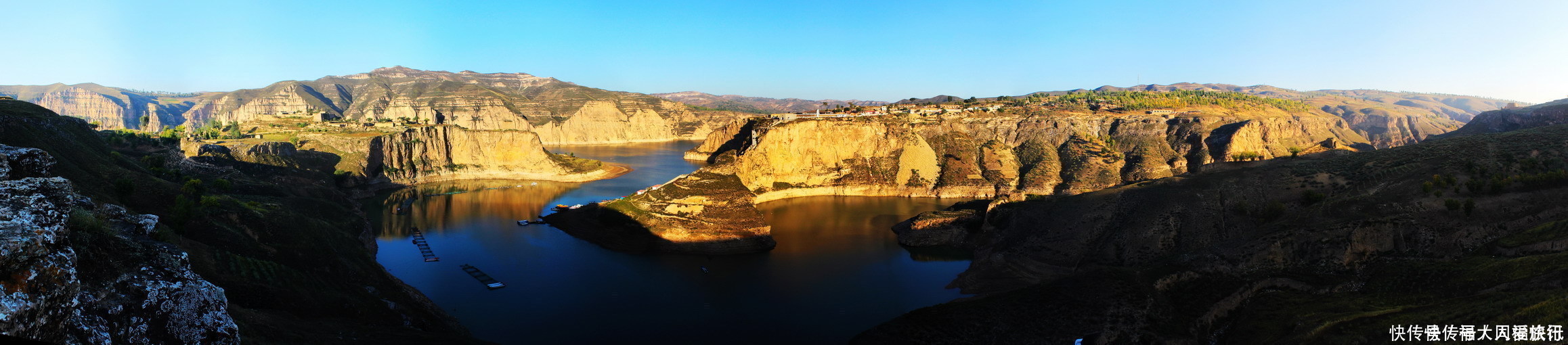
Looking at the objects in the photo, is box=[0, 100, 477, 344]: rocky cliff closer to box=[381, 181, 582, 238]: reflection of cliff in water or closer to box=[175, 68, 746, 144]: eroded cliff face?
box=[381, 181, 582, 238]: reflection of cliff in water

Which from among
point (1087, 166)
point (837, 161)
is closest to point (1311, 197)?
point (1087, 166)

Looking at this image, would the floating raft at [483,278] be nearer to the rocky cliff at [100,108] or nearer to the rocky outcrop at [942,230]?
the rocky outcrop at [942,230]

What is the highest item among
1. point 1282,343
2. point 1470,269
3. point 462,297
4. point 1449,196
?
point 1449,196

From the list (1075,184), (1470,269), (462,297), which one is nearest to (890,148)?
(1075,184)

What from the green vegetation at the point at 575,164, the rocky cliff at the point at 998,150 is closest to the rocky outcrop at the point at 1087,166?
the rocky cliff at the point at 998,150

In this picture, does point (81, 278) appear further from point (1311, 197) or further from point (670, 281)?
point (1311, 197)

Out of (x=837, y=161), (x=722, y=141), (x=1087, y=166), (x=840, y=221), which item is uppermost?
(x=722, y=141)

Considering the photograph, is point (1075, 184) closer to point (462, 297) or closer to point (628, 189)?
point (628, 189)
